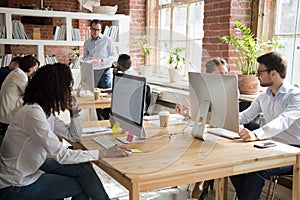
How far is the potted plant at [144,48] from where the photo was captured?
5.72m

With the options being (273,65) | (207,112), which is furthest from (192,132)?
(273,65)

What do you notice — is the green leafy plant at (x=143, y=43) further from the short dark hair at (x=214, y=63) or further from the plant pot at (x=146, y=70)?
the short dark hair at (x=214, y=63)

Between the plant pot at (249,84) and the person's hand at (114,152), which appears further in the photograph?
the plant pot at (249,84)

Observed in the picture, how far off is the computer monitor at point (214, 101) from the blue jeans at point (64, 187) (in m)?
0.74

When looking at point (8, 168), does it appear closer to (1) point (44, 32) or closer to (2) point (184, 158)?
(2) point (184, 158)

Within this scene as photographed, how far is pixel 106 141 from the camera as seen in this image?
224 centimetres

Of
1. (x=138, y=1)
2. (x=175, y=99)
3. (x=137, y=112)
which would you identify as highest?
(x=138, y=1)

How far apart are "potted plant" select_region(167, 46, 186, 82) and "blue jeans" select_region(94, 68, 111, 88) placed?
2.75ft

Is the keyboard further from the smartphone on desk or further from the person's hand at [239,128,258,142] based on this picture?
the smartphone on desk

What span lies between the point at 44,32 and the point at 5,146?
16.6 ft

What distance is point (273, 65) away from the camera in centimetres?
259

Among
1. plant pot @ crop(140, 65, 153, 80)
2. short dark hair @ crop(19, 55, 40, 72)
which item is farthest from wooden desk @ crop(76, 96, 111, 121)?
plant pot @ crop(140, 65, 153, 80)

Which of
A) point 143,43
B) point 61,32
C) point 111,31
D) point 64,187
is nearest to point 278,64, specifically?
point 64,187

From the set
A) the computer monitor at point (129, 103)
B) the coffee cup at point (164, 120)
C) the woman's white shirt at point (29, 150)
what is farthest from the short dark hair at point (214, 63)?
the woman's white shirt at point (29, 150)
